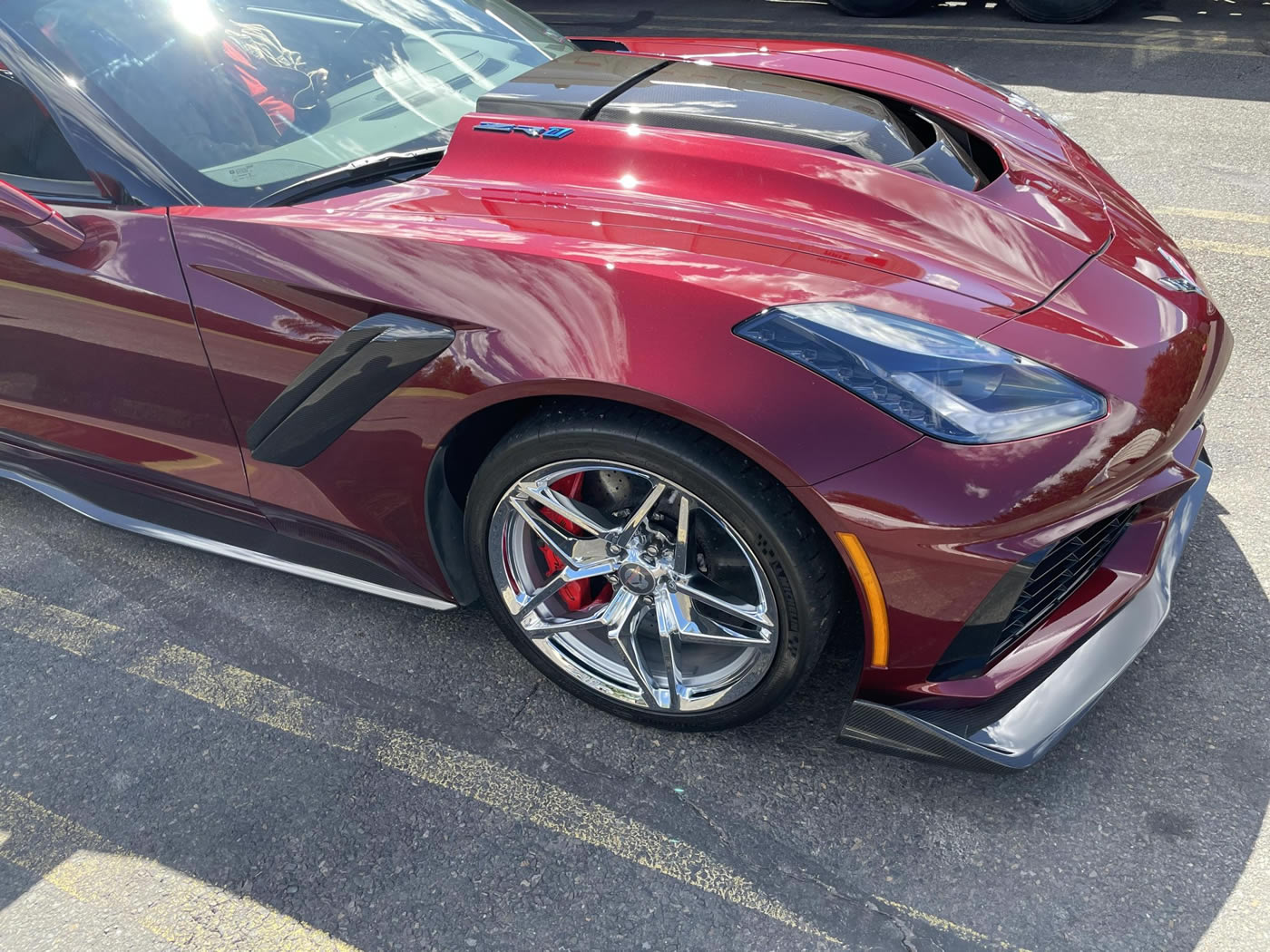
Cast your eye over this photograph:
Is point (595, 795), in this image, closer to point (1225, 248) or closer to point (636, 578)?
point (636, 578)

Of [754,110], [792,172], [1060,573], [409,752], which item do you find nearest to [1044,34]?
[754,110]

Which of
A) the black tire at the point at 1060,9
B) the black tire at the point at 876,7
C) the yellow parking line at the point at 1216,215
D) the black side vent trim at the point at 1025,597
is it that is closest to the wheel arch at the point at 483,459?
the black side vent trim at the point at 1025,597

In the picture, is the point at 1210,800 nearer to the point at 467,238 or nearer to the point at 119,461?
the point at 467,238

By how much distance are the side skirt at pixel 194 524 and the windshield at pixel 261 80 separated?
31.1 inches

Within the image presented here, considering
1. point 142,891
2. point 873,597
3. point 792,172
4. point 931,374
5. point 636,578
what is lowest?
point 142,891

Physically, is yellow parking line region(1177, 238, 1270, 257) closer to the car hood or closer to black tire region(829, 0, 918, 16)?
the car hood

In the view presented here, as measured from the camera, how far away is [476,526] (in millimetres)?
2166

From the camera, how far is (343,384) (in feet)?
6.89

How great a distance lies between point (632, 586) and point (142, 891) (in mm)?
1115

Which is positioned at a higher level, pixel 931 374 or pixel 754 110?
pixel 754 110

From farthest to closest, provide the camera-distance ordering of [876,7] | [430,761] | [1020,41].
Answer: [876,7], [1020,41], [430,761]

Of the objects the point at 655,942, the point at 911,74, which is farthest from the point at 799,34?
the point at 655,942

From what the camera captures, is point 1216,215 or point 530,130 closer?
point 530,130

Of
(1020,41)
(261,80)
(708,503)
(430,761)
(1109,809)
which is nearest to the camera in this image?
(708,503)
